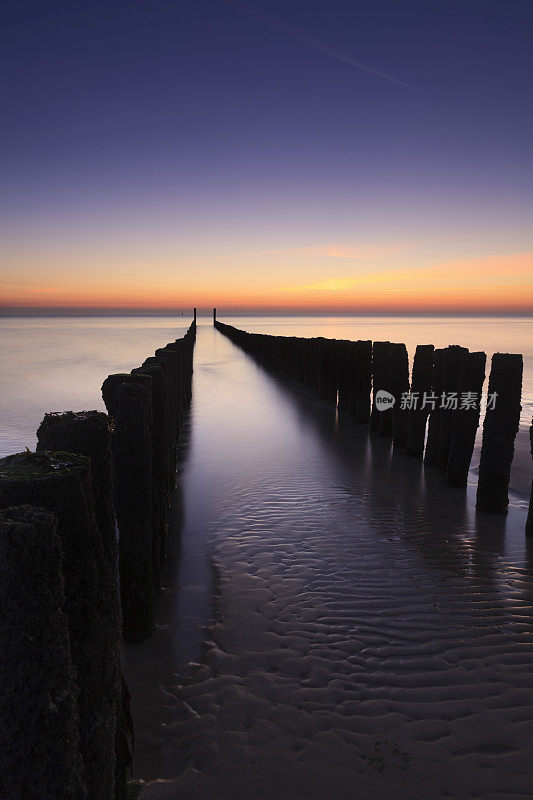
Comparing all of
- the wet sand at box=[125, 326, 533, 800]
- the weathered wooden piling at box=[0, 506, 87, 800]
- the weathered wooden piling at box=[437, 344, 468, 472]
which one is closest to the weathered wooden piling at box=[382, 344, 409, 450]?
the weathered wooden piling at box=[437, 344, 468, 472]

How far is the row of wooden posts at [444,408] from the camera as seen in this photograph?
542 centimetres

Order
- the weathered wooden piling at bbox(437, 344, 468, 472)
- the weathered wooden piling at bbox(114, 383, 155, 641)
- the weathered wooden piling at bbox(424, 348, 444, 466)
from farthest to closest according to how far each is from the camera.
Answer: the weathered wooden piling at bbox(424, 348, 444, 466) → the weathered wooden piling at bbox(437, 344, 468, 472) → the weathered wooden piling at bbox(114, 383, 155, 641)

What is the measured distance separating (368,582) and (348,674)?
1.20 meters

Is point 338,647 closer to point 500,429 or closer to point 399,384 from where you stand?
point 500,429

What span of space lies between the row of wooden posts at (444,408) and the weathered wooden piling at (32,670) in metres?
5.00

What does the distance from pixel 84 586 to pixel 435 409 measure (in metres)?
5.86

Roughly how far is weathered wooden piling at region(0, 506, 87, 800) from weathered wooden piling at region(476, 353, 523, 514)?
4.99m

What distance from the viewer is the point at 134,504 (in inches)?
133

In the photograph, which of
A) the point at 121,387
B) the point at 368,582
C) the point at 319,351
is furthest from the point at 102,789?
the point at 319,351

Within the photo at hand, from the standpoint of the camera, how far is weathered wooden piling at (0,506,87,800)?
1.35 m

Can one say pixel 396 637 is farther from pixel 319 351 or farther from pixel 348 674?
pixel 319 351

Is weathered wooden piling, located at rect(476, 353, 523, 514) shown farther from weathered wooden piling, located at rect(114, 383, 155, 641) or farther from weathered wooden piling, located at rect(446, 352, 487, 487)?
weathered wooden piling, located at rect(114, 383, 155, 641)

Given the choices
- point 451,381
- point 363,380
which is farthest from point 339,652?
point 363,380

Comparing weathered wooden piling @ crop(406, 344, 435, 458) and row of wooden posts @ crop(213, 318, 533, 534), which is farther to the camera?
weathered wooden piling @ crop(406, 344, 435, 458)
